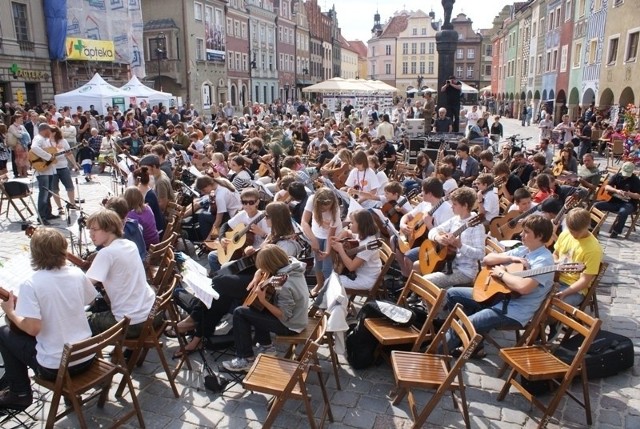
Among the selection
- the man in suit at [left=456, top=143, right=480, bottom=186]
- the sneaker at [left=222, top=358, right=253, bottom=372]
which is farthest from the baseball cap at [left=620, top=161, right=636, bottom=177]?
the sneaker at [left=222, top=358, right=253, bottom=372]

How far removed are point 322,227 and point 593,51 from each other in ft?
89.6

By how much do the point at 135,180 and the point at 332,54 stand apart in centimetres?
7864

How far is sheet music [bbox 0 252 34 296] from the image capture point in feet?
12.8

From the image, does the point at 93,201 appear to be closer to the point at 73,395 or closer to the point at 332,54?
the point at 73,395

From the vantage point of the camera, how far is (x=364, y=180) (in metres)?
8.41

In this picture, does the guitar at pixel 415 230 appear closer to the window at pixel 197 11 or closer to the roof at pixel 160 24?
the roof at pixel 160 24

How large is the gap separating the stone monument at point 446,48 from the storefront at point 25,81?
62.9ft

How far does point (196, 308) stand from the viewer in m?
5.08

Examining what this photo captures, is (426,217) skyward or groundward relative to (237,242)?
skyward

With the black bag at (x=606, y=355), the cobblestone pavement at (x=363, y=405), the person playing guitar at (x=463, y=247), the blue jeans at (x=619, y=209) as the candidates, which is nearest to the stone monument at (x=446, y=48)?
the blue jeans at (x=619, y=209)

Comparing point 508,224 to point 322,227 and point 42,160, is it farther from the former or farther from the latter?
point 42,160

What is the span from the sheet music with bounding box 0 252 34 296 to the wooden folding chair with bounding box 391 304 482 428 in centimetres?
290

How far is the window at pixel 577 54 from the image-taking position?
29500 millimetres

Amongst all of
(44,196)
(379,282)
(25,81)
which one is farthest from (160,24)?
(379,282)
